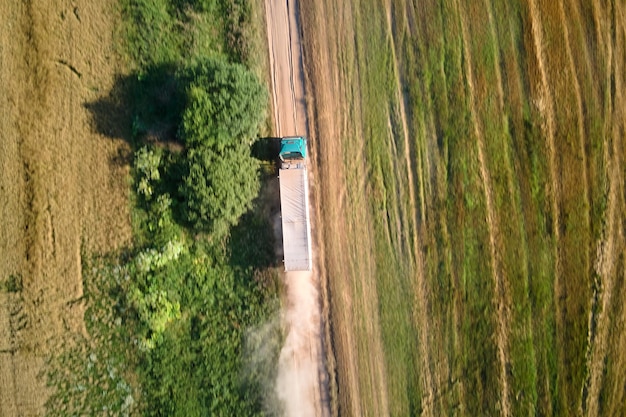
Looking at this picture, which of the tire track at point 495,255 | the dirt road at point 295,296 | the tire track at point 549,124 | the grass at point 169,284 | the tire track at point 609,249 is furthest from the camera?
the tire track at point 549,124

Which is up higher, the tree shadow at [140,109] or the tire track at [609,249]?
the tree shadow at [140,109]

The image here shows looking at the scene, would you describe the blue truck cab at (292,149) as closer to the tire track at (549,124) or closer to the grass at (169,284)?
the grass at (169,284)

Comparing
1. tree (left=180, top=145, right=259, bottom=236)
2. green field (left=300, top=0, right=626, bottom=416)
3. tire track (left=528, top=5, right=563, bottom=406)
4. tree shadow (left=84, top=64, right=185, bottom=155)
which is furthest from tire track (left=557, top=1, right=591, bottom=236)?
tree shadow (left=84, top=64, right=185, bottom=155)

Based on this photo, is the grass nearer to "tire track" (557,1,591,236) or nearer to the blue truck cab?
the blue truck cab

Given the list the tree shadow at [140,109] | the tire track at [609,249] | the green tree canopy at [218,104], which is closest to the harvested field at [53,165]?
the tree shadow at [140,109]

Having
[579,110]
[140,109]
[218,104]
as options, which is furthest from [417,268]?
[140,109]

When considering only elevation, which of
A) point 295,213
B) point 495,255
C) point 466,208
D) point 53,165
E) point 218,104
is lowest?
point 495,255

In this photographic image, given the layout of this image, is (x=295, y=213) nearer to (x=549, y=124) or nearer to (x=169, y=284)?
(x=169, y=284)
